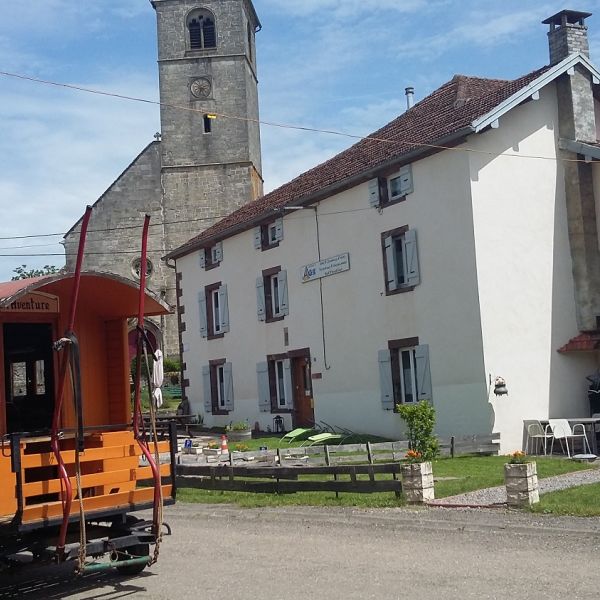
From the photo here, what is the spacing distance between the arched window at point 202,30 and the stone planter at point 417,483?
35.7 metres

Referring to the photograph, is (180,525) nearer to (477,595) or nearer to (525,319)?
(477,595)

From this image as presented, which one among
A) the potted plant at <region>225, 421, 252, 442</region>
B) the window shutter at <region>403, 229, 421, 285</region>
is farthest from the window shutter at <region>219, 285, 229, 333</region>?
the window shutter at <region>403, 229, 421, 285</region>

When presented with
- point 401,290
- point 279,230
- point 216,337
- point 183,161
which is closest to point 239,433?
point 216,337

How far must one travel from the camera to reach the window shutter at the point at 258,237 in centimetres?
2614

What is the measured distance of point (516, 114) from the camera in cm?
1956

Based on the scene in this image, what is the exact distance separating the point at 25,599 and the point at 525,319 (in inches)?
533

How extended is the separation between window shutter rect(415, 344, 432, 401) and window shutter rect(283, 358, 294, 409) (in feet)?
18.0

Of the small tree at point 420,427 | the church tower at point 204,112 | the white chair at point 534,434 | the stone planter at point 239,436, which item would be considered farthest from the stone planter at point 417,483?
the church tower at point 204,112

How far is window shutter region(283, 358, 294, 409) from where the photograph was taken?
24.7m

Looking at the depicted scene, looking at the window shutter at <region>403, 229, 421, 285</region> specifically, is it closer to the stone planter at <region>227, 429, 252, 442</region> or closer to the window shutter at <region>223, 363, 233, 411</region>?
the stone planter at <region>227, 429, 252, 442</region>

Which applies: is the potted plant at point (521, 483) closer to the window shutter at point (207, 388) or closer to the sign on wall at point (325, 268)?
the sign on wall at point (325, 268)

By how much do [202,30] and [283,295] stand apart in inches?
955

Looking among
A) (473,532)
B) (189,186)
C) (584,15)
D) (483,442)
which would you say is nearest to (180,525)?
(473,532)

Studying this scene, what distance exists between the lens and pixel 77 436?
23.7 ft
